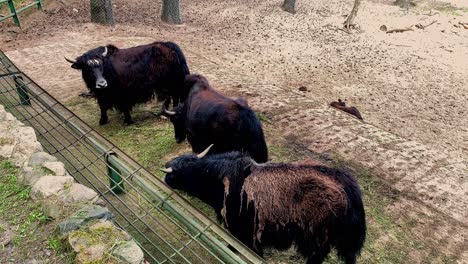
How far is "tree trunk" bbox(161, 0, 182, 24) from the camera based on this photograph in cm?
1286

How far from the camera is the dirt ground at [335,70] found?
5.82m

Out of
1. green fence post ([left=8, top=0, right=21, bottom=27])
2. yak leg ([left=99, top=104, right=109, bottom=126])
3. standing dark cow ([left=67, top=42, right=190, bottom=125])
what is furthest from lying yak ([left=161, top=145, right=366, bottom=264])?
green fence post ([left=8, top=0, right=21, bottom=27])

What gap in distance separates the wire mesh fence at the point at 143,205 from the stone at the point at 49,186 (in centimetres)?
43

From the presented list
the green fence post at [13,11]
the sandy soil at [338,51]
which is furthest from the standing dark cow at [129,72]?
the green fence post at [13,11]

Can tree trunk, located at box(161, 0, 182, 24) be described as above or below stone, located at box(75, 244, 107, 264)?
below

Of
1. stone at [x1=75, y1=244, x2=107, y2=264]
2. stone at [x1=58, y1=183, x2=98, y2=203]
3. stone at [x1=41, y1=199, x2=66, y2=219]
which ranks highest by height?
stone at [x1=75, y1=244, x2=107, y2=264]

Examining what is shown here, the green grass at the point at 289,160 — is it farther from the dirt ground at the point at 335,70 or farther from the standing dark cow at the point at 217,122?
the standing dark cow at the point at 217,122

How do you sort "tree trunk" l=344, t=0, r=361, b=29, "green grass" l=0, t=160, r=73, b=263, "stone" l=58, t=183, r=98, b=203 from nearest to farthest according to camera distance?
"green grass" l=0, t=160, r=73, b=263 → "stone" l=58, t=183, r=98, b=203 → "tree trunk" l=344, t=0, r=361, b=29

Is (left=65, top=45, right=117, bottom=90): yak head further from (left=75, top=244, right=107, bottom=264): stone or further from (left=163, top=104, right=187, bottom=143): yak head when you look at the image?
(left=75, top=244, right=107, bottom=264): stone

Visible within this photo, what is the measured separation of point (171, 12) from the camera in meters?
13.0

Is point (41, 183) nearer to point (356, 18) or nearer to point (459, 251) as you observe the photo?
point (459, 251)

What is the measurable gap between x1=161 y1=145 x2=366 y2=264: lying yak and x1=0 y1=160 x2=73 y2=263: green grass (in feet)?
5.36

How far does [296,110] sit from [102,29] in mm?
7228

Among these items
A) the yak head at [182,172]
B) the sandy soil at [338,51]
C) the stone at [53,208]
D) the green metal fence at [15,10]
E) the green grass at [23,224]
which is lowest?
the sandy soil at [338,51]
